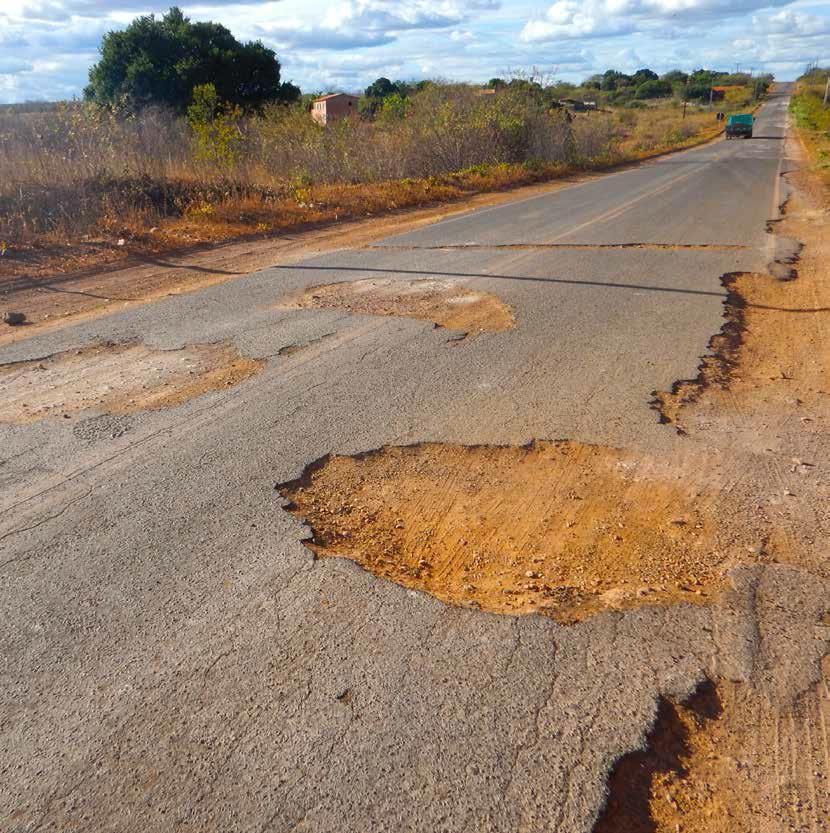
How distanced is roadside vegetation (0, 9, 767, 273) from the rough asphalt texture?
Result: 6.57m

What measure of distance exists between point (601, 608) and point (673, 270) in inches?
272

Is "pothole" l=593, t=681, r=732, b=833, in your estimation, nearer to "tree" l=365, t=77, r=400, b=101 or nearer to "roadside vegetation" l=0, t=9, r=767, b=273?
"roadside vegetation" l=0, t=9, r=767, b=273

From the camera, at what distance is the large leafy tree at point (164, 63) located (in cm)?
2744

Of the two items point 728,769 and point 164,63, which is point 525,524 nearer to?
point 728,769

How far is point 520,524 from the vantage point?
361 cm

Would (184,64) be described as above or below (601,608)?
above

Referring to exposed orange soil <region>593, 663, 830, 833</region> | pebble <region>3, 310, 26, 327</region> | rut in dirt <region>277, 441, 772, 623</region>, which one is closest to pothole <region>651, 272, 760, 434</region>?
rut in dirt <region>277, 441, 772, 623</region>

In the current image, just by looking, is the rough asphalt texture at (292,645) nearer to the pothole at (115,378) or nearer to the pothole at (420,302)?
the pothole at (115,378)

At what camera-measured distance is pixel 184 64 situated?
27.5m

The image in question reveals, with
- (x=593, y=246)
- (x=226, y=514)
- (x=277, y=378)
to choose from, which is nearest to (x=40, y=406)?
(x=277, y=378)

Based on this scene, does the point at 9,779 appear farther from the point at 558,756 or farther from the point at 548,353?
the point at 548,353

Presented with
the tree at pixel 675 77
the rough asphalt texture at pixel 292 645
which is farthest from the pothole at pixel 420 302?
the tree at pixel 675 77

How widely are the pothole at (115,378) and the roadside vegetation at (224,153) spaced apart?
4.19 meters

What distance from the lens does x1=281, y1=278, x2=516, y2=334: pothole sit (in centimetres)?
698
